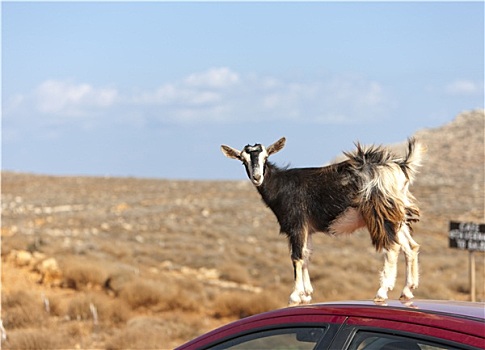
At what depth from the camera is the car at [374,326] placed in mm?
3236

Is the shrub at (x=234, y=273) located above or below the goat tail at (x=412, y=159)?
below

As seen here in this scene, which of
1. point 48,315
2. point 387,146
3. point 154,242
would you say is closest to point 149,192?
point 154,242

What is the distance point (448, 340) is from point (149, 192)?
5710cm

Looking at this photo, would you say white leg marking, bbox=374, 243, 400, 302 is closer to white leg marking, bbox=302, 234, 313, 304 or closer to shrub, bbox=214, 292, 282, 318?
white leg marking, bbox=302, 234, 313, 304

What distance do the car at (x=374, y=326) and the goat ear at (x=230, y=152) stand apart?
1.46 m

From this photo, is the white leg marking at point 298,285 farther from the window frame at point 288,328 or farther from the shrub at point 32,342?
the shrub at point 32,342

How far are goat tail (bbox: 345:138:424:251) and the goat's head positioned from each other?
539 mm

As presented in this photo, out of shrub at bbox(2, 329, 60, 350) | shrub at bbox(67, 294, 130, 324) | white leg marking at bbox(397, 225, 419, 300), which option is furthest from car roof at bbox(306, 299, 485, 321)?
shrub at bbox(67, 294, 130, 324)

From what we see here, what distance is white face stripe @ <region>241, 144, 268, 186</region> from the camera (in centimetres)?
521

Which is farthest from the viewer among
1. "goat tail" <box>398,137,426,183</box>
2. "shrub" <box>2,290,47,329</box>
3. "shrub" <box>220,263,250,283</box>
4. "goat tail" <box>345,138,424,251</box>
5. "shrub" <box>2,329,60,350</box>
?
"shrub" <box>220,263,250,283</box>

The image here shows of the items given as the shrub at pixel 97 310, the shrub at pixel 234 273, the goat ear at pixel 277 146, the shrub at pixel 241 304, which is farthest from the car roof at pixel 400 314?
the shrub at pixel 234 273

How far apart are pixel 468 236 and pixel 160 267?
13131 millimetres

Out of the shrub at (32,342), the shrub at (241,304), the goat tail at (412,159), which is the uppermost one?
the goat tail at (412,159)

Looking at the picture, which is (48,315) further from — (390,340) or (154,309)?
(390,340)
